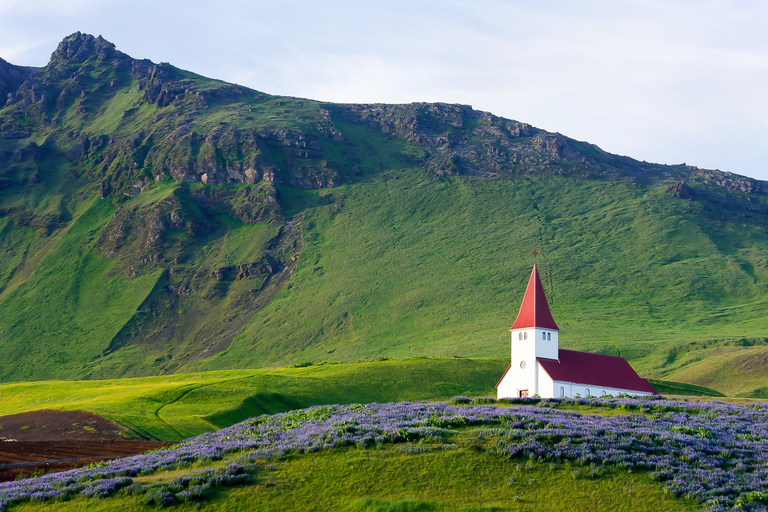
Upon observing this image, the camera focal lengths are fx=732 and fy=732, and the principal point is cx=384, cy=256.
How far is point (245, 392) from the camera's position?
6612cm

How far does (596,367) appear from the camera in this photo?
67062mm

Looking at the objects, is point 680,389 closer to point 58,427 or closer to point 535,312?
point 535,312

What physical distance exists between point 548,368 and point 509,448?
38935 millimetres

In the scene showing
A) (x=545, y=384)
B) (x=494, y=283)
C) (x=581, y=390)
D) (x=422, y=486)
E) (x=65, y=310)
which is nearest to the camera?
(x=422, y=486)

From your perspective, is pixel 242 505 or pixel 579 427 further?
pixel 579 427

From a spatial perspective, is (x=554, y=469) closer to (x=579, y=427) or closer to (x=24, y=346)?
(x=579, y=427)

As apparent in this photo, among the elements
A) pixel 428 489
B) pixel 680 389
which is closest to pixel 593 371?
pixel 680 389

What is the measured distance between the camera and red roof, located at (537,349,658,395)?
6369cm

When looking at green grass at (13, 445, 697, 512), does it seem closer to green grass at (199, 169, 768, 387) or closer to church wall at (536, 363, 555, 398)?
church wall at (536, 363, 555, 398)

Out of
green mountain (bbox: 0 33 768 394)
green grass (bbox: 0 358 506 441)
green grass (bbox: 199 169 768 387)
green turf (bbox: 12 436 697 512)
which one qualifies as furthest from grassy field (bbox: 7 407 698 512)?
green grass (bbox: 199 169 768 387)

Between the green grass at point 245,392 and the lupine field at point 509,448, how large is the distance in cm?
2323

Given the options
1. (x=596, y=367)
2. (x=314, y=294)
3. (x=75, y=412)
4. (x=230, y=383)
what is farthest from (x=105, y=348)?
(x=596, y=367)

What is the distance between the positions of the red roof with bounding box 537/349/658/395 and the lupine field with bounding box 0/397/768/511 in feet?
91.0

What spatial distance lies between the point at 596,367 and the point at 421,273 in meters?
99.0
